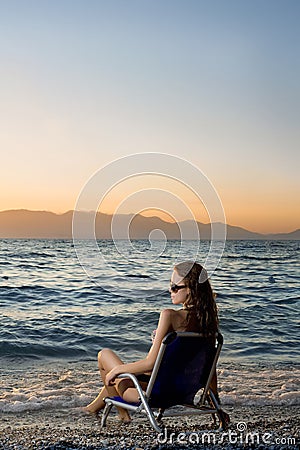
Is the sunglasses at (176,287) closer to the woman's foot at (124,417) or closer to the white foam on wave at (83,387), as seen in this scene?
the woman's foot at (124,417)

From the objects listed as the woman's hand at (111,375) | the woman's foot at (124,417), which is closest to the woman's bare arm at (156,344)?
the woman's hand at (111,375)

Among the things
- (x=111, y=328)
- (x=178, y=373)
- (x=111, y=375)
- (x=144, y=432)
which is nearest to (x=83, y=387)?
(x=144, y=432)

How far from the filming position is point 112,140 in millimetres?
16641

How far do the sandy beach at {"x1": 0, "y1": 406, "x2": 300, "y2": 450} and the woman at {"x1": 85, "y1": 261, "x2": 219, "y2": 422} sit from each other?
1.30ft

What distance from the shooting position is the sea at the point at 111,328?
317 inches

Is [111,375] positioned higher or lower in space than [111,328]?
higher

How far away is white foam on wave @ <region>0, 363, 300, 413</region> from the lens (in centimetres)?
736

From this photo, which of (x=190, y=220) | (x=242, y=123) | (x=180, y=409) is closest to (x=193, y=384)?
(x=190, y=220)

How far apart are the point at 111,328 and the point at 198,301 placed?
9743 millimetres

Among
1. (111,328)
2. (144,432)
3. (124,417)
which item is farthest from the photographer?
(111,328)

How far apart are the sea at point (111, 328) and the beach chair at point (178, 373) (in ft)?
7.90

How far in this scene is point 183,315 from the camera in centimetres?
457

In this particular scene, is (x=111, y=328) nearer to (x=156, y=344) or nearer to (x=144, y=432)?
(x=144, y=432)

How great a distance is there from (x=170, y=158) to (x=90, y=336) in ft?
22.9
